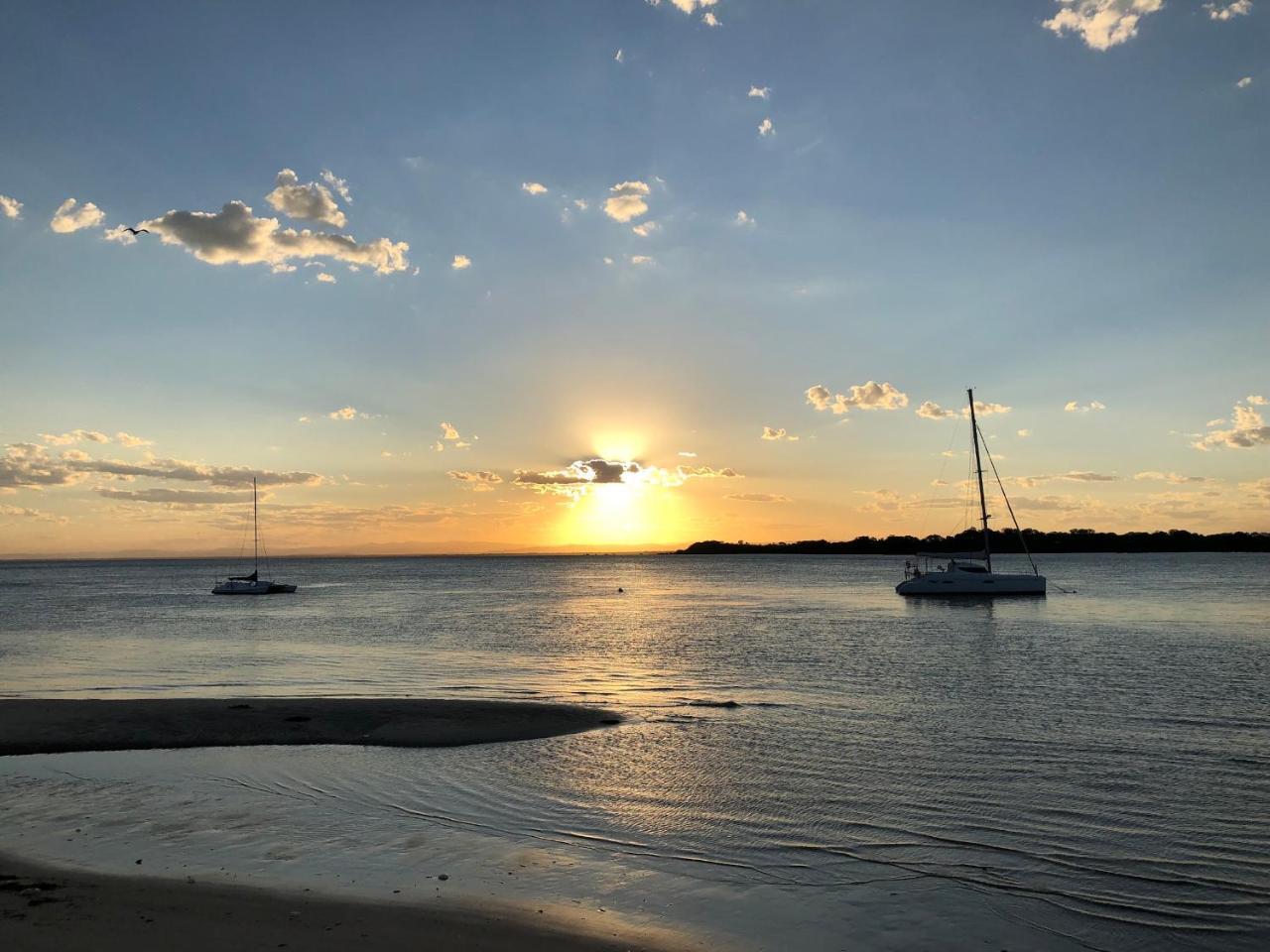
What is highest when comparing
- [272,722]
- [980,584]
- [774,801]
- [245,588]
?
[245,588]

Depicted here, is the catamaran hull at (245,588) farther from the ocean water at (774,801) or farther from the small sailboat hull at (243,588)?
the ocean water at (774,801)

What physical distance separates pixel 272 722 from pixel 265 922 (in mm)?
14522

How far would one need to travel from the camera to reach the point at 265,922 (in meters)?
10.0

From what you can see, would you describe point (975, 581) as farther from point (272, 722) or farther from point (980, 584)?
point (272, 722)

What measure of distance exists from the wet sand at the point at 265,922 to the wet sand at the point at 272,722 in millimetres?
10276

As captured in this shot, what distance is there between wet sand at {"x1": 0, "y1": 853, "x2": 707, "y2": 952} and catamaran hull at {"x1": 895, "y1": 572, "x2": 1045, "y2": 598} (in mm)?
82180

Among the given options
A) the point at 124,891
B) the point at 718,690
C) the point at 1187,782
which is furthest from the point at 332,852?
the point at 718,690

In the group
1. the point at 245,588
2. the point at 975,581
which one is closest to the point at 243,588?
the point at 245,588

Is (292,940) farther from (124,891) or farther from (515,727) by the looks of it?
(515,727)

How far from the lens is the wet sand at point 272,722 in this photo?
21.2m

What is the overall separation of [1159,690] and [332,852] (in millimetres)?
27928

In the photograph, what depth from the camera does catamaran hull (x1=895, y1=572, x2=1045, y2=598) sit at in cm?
8494

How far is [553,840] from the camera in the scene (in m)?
13.8

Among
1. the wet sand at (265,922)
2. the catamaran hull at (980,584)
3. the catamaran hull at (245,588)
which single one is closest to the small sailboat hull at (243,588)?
the catamaran hull at (245,588)
